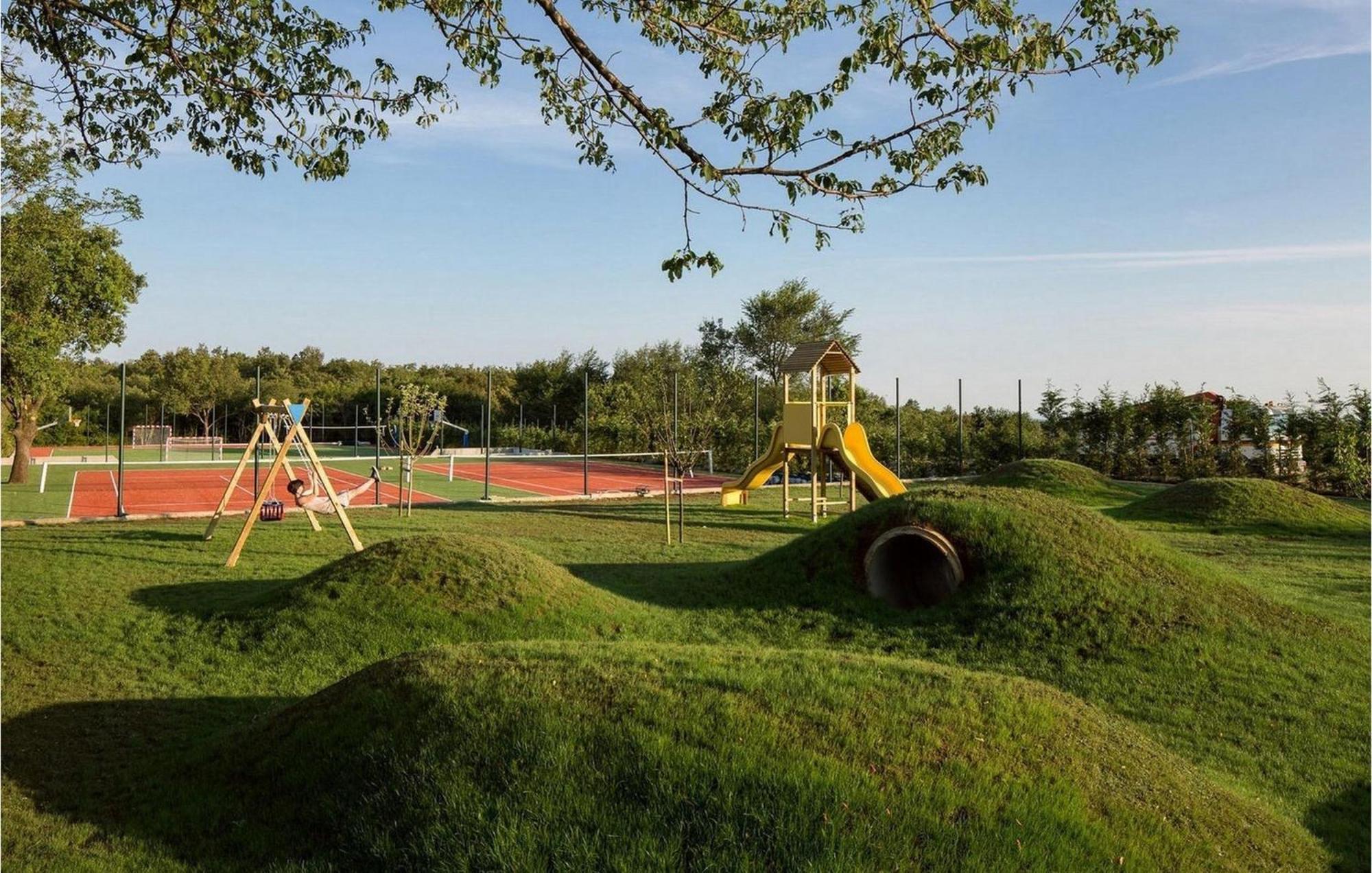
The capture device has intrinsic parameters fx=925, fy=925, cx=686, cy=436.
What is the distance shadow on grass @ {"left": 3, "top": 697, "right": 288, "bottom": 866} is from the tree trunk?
69.9 ft

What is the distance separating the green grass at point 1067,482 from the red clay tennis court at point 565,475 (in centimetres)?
754

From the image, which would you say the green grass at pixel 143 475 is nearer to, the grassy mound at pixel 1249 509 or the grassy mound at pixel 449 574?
the grassy mound at pixel 449 574

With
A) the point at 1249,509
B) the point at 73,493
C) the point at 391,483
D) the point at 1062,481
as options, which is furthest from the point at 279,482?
the point at 1249,509

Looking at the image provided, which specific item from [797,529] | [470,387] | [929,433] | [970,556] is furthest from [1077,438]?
[470,387]

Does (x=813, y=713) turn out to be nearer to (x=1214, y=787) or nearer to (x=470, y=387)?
(x=1214, y=787)

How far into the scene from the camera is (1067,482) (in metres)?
21.5

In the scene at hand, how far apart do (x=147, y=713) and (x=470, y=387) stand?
145ft

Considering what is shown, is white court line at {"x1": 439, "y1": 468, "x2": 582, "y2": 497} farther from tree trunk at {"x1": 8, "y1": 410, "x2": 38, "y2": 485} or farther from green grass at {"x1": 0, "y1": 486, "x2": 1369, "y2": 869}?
green grass at {"x1": 0, "y1": 486, "x2": 1369, "y2": 869}

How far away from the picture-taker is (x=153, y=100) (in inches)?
273

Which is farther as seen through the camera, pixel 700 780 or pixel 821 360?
pixel 821 360

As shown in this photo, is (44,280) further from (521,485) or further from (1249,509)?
(1249,509)

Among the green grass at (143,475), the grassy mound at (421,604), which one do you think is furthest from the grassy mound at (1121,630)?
the green grass at (143,475)

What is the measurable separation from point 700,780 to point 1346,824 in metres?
3.82

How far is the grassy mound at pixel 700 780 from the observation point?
3.58 meters
